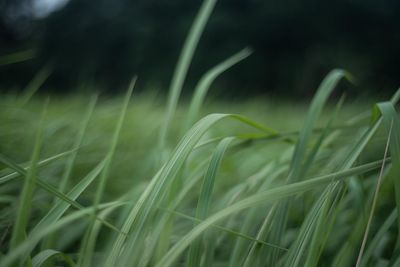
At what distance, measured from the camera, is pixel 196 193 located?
3.49 ft

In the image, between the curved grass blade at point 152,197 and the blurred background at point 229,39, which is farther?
the blurred background at point 229,39

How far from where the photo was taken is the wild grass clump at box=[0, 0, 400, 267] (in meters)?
0.57

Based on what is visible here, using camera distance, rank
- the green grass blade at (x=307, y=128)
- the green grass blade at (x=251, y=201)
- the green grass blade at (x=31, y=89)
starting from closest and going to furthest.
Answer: the green grass blade at (x=251, y=201) → the green grass blade at (x=307, y=128) → the green grass blade at (x=31, y=89)

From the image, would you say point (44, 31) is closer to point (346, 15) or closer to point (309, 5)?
point (309, 5)

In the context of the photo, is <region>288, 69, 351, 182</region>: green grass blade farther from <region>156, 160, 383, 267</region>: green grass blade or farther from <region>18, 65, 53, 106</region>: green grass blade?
<region>18, 65, 53, 106</region>: green grass blade

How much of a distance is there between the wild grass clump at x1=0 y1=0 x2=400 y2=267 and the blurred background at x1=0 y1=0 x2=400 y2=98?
5.76m

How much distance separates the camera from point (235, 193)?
0.85 meters

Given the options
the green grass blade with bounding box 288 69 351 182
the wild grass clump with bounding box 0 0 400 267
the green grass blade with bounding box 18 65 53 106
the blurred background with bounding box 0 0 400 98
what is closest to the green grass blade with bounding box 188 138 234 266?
the wild grass clump with bounding box 0 0 400 267

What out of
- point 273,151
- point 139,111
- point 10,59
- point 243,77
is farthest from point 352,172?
point 243,77

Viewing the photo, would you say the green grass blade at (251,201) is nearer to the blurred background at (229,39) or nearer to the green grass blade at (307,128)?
the green grass blade at (307,128)

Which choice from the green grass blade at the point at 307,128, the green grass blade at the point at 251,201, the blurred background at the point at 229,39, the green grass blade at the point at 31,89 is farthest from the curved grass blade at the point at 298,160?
the blurred background at the point at 229,39

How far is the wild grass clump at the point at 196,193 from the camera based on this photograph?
0.57 metres

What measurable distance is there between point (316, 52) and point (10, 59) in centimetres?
657

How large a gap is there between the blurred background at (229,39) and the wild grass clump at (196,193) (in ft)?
18.9
